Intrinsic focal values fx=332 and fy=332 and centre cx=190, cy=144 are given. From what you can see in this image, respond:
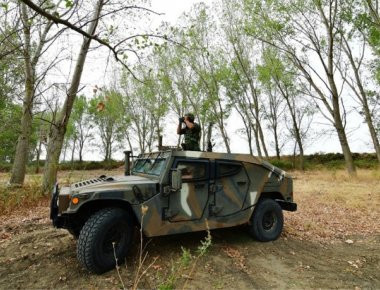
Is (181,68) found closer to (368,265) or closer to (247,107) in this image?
(247,107)

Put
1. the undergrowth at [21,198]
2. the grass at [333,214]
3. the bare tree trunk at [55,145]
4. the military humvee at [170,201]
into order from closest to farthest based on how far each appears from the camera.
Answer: the military humvee at [170,201], the grass at [333,214], the undergrowth at [21,198], the bare tree trunk at [55,145]

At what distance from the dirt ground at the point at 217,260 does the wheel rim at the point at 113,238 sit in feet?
1.08

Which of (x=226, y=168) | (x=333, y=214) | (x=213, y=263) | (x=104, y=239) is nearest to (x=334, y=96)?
(x=333, y=214)

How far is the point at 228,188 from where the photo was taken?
6055 millimetres

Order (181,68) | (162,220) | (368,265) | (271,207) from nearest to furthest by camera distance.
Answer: (162,220) < (368,265) < (271,207) < (181,68)

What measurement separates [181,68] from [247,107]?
6.84m

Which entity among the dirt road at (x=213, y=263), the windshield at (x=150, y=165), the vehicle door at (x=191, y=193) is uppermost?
the windshield at (x=150, y=165)

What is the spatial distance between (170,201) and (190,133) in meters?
1.75

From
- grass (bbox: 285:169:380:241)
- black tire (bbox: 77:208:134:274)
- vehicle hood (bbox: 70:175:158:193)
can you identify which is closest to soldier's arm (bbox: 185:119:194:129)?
vehicle hood (bbox: 70:175:158:193)

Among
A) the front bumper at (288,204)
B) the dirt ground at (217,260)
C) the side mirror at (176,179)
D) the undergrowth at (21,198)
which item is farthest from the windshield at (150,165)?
the undergrowth at (21,198)

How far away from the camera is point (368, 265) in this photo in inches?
222

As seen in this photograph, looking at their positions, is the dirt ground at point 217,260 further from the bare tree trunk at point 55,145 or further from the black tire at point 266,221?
the bare tree trunk at point 55,145

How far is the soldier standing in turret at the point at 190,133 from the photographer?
21.6ft

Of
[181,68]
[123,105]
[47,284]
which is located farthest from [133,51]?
[123,105]
